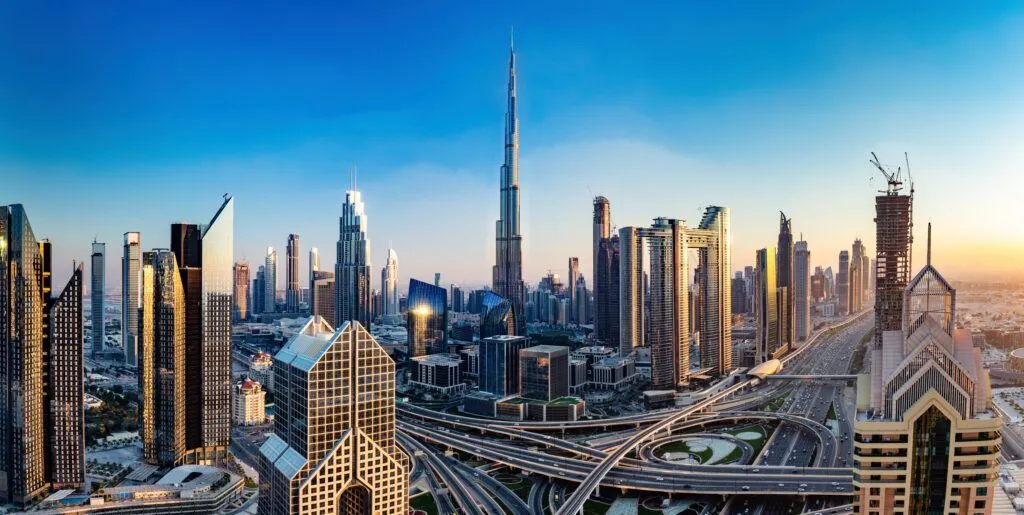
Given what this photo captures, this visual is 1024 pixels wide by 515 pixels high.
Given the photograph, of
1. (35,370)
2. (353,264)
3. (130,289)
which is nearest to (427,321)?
(353,264)

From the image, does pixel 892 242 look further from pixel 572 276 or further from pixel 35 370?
pixel 572 276

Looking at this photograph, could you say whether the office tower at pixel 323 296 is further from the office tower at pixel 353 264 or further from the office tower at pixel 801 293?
the office tower at pixel 801 293

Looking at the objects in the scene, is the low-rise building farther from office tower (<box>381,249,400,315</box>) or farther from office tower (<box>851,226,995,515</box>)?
office tower (<box>381,249,400,315</box>)

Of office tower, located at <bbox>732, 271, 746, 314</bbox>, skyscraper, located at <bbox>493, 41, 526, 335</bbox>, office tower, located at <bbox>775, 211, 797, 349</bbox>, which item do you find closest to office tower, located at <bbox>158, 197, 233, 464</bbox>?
skyscraper, located at <bbox>493, 41, 526, 335</bbox>

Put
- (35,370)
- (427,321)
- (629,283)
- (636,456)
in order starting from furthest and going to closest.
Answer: (629,283)
(427,321)
(636,456)
(35,370)

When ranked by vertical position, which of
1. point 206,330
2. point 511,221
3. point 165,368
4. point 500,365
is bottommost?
point 500,365

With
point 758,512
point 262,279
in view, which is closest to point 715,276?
point 758,512

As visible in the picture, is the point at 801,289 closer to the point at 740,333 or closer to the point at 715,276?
the point at 740,333
